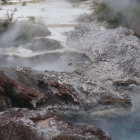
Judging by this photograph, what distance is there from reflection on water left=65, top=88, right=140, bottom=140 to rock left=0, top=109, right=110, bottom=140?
1.05 meters

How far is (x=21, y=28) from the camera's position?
730 inches

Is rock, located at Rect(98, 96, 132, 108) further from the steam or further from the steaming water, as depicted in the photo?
the steam

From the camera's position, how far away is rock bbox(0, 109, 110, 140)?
30.4 ft

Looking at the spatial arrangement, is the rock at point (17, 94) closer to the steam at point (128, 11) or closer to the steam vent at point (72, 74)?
the steam vent at point (72, 74)

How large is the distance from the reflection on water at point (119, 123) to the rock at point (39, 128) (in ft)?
3.46

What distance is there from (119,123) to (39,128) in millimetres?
2948

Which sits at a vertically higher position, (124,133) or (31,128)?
(31,128)

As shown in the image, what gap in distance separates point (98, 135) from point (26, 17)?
12.6 m

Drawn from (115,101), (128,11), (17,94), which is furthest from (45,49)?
(17,94)

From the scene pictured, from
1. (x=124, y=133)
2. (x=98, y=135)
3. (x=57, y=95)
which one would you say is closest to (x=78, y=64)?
(x=57, y=95)

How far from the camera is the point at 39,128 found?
30.9 ft

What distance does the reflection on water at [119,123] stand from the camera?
11.1 m

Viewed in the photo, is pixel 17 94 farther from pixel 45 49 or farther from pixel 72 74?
pixel 45 49

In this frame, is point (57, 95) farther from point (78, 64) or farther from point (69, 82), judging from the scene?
point (78, 64)
